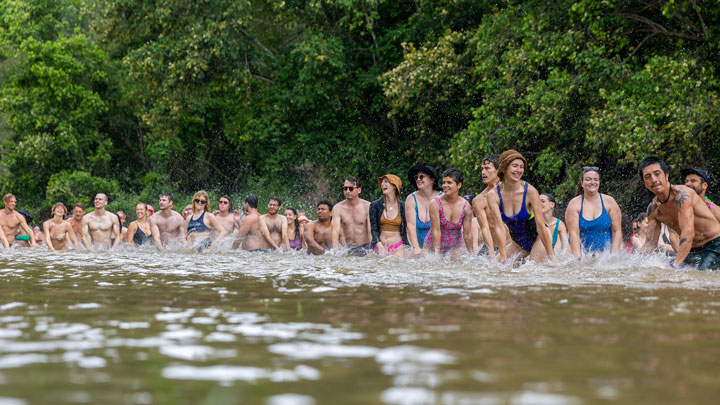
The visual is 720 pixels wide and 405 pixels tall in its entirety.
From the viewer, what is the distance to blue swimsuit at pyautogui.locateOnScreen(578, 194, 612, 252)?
34.1 ft

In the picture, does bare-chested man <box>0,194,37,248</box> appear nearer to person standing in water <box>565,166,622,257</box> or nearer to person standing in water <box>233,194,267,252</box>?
person standing in water <box>233,194,267,252</box>

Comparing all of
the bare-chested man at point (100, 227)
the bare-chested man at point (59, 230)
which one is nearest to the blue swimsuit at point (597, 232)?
the bare-chested man at point (100, 227)

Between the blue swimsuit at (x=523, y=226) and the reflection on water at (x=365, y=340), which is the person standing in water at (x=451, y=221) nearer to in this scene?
the blue swimsuit at (x=523, y=226)

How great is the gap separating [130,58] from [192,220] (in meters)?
11.2

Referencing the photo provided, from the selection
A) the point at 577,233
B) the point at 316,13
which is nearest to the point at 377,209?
the point at 577,233

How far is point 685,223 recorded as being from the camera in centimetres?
891

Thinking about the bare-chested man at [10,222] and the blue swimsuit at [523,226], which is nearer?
the blue swimsuit at [523,226]

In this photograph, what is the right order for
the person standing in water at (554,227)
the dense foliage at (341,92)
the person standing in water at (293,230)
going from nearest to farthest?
1. the person standing in water at (554,227)
2. the person standing in water at (293,230)
3. the dense foliage at (341,92)

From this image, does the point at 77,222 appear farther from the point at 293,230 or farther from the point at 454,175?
the point at 454,175

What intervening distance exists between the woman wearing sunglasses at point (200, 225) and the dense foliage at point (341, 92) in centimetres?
606

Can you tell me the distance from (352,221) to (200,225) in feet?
14.0

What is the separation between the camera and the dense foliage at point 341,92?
17.5 metres

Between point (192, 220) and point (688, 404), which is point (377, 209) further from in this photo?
point (688, 404)

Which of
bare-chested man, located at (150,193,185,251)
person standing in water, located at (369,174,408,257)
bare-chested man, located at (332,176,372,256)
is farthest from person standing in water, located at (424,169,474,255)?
bare-chested man, located at (150,193,185,251)
